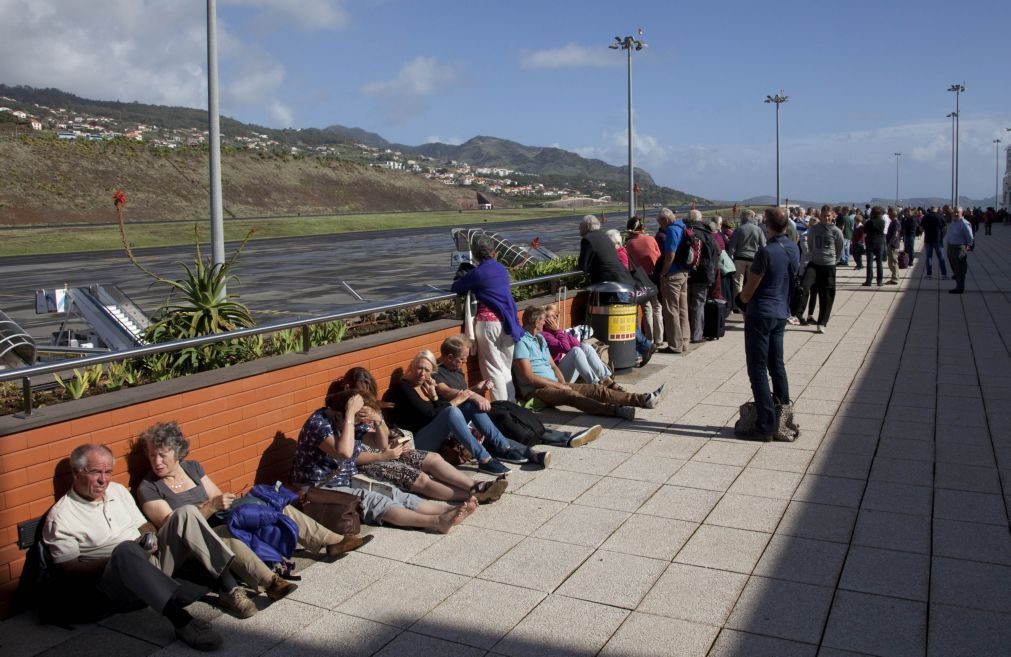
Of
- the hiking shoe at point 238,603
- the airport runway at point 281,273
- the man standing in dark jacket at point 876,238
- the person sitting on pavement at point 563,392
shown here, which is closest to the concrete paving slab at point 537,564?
the hiking shoe at point 238,603

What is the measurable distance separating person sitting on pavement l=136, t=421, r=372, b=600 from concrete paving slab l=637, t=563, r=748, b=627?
1.74 m

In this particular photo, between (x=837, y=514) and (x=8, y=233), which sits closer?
(x=837, y=514)

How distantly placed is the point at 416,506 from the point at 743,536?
2.00 meters

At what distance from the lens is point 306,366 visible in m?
6.64

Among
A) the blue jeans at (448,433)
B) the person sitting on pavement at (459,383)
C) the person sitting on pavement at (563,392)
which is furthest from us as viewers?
the person sitting on pavement at (563,392)

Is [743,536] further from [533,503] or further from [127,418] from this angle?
[127,418]

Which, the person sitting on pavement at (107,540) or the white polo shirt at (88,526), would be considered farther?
the white polo shirt at (88,526)

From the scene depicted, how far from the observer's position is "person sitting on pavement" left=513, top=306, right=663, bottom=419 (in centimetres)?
866

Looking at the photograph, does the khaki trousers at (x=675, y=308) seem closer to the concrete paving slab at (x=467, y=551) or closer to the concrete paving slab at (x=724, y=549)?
the concrete paving slab at (x=724, y=549)

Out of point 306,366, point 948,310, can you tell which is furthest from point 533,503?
point 948,310

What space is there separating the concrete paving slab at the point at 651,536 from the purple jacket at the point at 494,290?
2.90 meters

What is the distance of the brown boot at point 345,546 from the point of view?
5293 mm

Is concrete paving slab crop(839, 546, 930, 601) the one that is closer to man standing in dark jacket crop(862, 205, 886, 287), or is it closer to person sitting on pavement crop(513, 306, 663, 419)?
person sitting on pavement crop(513, 306, 663, 419)

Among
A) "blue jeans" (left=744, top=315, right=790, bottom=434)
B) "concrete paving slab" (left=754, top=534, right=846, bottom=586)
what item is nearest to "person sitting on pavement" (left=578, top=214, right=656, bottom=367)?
"blue jeans" (left=744, top=315, right=790, bottom=434)
